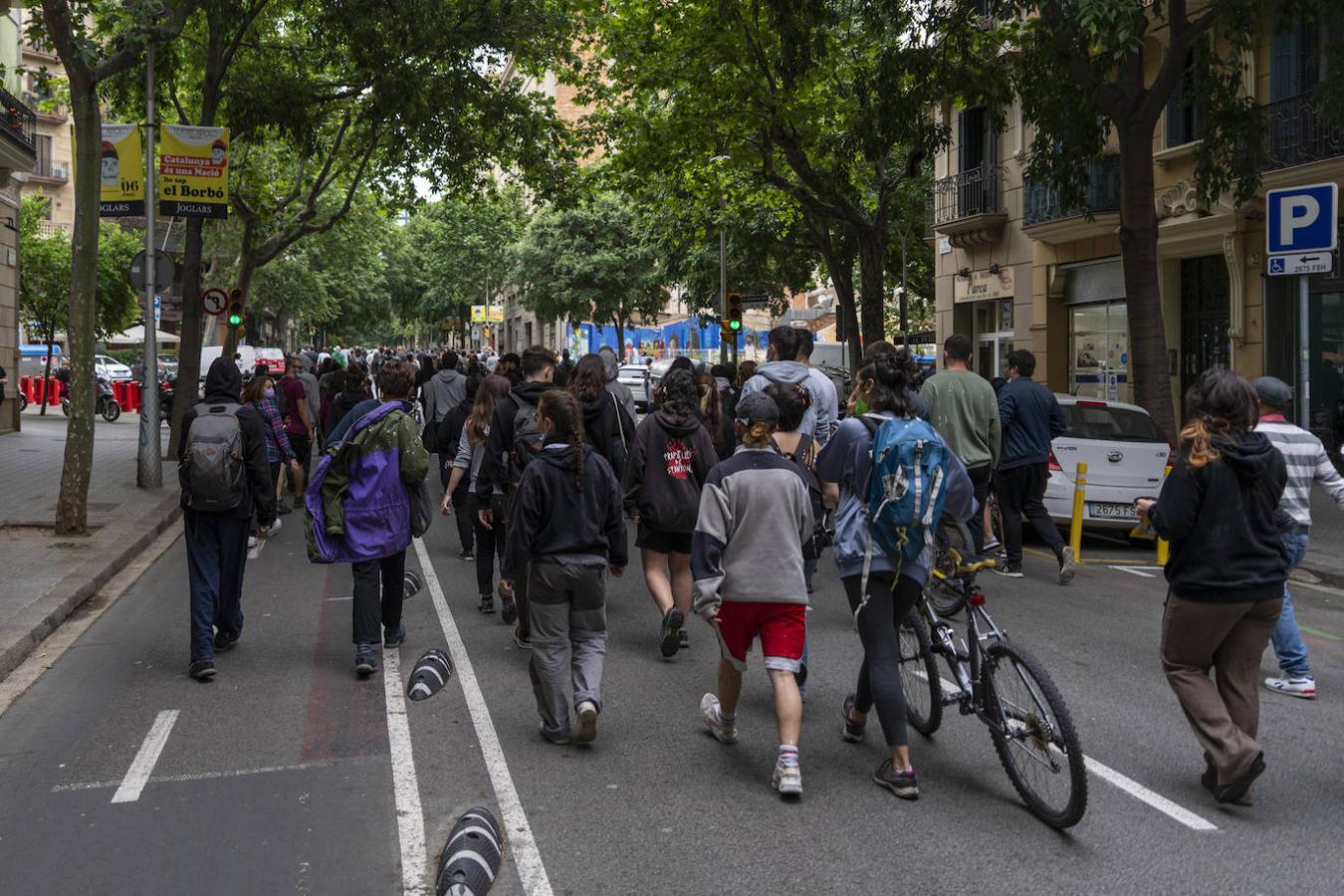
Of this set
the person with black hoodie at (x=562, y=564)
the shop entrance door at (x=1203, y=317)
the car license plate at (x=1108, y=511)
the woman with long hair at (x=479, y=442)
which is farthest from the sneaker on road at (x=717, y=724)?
the shop entrance door at (x=1203, y=317)

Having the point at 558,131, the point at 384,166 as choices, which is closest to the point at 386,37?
the point at 558,131

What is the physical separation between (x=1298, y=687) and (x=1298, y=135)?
12.6m

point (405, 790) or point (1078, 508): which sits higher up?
point (1078, 508)

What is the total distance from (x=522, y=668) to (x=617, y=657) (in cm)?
61

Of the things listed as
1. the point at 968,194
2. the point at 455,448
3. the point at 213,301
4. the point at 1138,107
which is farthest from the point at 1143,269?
the point at 213,301

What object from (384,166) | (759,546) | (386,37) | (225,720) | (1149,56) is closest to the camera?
(759,546)

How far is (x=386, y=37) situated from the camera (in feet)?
62.2

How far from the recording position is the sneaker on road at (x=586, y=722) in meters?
5.72

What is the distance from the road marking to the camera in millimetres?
10984

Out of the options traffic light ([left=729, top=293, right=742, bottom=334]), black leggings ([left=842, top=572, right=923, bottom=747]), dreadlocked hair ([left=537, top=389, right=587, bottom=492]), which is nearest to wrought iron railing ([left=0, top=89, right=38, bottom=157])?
traffic light ([left=729, top=293, right=742, bottom=334])

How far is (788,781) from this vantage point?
5016mm

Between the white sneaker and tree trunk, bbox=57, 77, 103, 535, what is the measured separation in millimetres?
9094

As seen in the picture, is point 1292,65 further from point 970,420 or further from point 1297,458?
point 1297,458

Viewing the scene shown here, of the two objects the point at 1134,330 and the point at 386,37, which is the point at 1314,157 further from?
the point at 386,37
